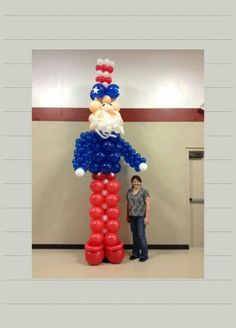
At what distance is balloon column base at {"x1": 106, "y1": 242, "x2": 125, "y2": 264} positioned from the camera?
4.20m

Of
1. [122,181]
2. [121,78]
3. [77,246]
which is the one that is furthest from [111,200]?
[121,78]

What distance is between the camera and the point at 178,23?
2.49 meters

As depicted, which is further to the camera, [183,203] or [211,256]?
[183,203]

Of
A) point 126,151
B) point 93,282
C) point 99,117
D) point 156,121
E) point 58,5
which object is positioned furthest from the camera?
point 156,121

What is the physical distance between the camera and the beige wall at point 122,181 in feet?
16.4

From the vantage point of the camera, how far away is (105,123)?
3961 mm

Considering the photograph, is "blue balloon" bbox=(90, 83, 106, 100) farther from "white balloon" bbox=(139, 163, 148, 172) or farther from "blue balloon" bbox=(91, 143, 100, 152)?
"white balloon" bbox=(139, 163, 148, 172)

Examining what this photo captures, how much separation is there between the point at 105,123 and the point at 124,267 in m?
1.93

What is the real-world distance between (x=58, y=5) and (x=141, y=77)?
2.71 metres

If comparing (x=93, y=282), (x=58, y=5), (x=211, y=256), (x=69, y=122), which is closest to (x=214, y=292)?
(x=211, y=256)

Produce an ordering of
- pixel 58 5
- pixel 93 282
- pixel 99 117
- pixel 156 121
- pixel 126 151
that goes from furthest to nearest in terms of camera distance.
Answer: pixel 156 121
pixel 126 151
pixel 99 117
pixel 93 282
pixel 58 5

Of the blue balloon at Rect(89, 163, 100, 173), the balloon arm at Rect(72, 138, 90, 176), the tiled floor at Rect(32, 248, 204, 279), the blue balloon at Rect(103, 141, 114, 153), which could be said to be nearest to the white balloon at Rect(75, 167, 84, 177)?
the balloon arm at Rect(72, 138, 90, 176)

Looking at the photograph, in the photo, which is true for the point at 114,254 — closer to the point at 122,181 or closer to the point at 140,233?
the point at 140,233

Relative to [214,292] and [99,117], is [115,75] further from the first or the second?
[214,292]
